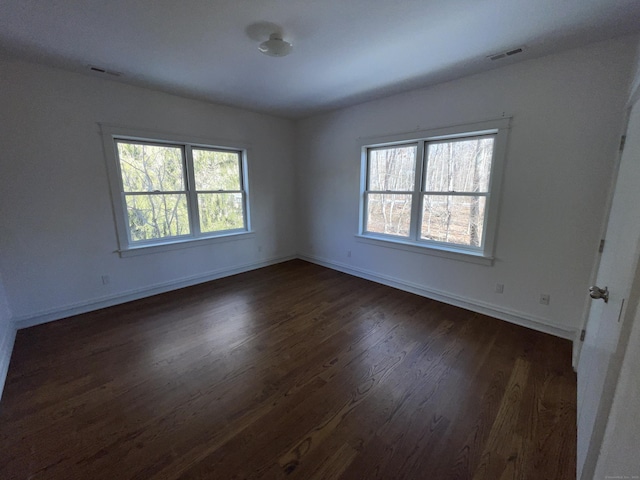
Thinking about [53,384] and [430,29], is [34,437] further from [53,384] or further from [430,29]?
[430,29]

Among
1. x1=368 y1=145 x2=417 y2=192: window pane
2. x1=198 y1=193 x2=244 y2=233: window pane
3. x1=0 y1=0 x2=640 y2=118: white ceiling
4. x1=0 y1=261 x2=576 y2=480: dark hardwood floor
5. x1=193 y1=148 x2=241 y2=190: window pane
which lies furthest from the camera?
x1=198 y1=193 x2=244 y2=233: window pane

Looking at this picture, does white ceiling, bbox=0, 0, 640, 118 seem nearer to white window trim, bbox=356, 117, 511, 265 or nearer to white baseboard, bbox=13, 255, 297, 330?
white window trim, bbox=356, 117, 511, 265

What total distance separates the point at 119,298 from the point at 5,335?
1.02 metres

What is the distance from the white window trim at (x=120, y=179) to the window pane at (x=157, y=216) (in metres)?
0.09

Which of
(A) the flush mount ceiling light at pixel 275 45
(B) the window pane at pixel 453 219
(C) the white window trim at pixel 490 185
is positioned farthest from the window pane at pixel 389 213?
(A) the flush mount ceiling light at pixel 275 45

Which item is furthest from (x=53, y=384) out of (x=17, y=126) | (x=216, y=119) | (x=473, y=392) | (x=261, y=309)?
(x=216, y=119)

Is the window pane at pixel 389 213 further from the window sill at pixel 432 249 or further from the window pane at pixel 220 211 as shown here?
the window pane at pixel 220 211

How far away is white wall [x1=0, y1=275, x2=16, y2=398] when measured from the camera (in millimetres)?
2000

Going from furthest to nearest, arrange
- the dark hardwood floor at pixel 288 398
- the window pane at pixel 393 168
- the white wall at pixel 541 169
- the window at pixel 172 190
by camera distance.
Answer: the window pane at pixel 393 168
the window at pixel 172 190
the white wall at pixel 541 169
the dark hardwood floor at pixel 288 398

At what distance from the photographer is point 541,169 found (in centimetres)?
247

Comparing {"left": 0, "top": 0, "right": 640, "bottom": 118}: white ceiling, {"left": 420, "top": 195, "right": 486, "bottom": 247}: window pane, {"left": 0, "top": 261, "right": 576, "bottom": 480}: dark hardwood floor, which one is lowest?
{"left": 0, "top": 261, "right": 576, "bottom": 480}: dark hardwood floor

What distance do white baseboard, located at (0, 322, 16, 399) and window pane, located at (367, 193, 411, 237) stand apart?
4028 millimetres

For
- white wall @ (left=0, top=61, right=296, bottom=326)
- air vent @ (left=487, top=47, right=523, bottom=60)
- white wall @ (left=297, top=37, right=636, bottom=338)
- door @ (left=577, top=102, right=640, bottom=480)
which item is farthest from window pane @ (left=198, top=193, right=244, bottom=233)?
door @ (left=577, top=102, right=640, bottom=480)

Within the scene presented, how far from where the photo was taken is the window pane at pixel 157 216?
335 cm
